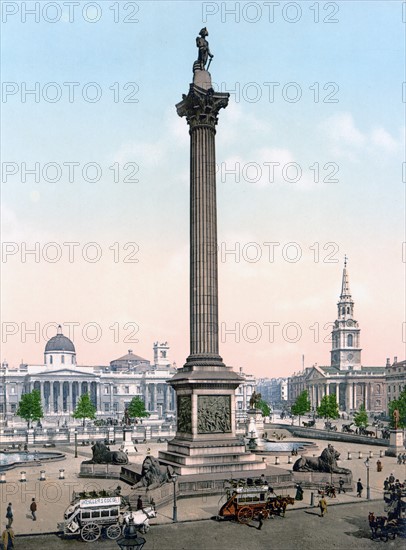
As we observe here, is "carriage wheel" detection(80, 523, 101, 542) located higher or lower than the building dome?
lower

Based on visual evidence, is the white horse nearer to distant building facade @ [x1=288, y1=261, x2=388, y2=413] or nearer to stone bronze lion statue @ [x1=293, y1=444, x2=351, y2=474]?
stone bronze lion statue @ [x1=293, y1=444, x2=351, y2=474]

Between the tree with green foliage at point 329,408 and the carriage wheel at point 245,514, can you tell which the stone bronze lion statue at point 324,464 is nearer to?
the carriage wheel at point 245,514

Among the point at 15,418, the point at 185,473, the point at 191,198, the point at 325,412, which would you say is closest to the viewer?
the point at 185,473

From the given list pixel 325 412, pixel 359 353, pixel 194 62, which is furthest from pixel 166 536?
pixel 359 353

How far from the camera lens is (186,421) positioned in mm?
36000

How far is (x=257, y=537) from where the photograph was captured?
2409cm

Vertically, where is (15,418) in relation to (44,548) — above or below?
below

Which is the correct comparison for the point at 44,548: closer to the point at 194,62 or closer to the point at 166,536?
the point at 166,536

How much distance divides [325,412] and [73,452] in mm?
53623

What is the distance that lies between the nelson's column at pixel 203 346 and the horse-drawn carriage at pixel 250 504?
6970 mm

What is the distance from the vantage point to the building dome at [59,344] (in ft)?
556

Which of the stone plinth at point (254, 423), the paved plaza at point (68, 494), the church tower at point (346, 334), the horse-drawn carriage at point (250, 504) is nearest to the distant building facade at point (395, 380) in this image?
the church tower at point (346, 334)

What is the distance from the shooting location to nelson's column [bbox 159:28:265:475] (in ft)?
116

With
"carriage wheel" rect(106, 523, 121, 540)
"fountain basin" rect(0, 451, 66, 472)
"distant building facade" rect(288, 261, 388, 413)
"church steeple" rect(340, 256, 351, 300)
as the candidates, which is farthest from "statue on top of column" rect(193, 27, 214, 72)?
"church steeple" rect(340, 256, 351, 300)
